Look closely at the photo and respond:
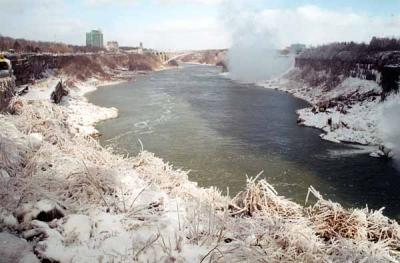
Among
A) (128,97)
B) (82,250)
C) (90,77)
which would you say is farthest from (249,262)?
(90,77)

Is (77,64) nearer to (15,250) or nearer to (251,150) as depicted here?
(251,150)

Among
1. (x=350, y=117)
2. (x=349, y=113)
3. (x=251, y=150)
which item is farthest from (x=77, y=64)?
(x=251, y=150)

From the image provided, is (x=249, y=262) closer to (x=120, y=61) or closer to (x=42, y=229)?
(x=42, y=229)

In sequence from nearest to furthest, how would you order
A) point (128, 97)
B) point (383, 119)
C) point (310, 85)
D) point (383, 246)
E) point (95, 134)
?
point (383, 246) < point (95, 134) < point (383, 119) < point (128, 97) < point (310, 85)

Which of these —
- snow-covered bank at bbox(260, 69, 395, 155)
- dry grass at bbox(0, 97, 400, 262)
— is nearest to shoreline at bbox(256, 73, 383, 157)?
snow-covered bank at bbox(260, 69, 395, 155)

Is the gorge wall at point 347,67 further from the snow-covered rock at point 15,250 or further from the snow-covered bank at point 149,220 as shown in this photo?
the snow-covered rock at point 15,250

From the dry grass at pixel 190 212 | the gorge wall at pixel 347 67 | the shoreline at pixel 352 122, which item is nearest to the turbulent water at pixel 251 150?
the shoreline at pixel 352 122
